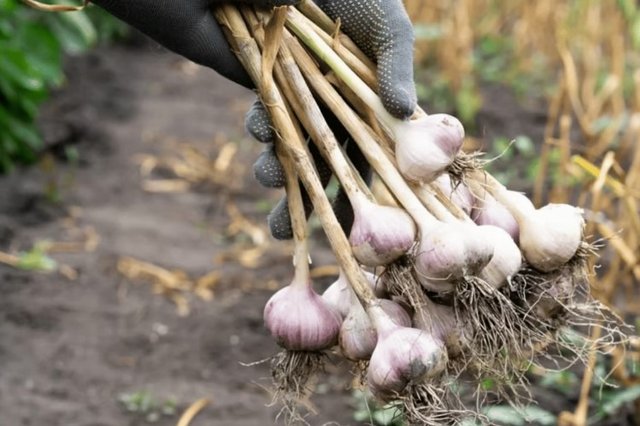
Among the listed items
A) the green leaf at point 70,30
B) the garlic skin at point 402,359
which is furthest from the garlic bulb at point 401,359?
the green leaf at point 70,30

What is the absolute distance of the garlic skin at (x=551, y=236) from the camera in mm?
1225

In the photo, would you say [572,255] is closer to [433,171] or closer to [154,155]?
[433,171]

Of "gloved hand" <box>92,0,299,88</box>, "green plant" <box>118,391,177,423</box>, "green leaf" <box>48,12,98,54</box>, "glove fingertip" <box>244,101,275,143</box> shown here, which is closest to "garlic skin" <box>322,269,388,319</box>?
"glove fingertip" <box>244,101,275,143</box>

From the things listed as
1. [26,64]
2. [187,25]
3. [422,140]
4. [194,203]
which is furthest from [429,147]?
[194,203]

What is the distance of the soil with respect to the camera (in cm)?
228

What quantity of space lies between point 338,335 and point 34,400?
120cm

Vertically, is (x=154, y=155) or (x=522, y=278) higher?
(x=522, y=278)

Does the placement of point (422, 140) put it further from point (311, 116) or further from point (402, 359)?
point (402, 359)

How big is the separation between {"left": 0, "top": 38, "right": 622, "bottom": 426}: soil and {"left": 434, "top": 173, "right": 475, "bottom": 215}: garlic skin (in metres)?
0.40

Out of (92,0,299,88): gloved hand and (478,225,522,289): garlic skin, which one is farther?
(92,0,299,88): gloved hand

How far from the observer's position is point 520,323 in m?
1.26

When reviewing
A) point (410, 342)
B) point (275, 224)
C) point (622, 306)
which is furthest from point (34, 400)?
point (622, 306)

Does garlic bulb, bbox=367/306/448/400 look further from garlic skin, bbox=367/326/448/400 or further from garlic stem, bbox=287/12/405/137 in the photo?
garlic stem, bbox=287/12/405/137

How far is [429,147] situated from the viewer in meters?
1.21
